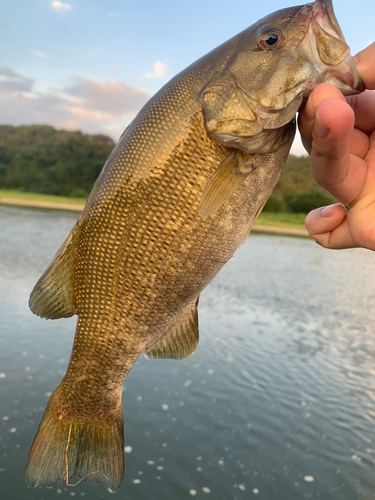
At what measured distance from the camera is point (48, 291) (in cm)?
205

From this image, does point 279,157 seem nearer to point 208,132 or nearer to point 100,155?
Result: point 208,132

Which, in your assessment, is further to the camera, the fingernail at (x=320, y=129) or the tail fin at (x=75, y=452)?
the tail fin at (x=75, y=452)

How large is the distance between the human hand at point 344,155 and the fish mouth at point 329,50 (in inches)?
4.0

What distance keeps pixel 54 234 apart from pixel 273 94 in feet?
59.1

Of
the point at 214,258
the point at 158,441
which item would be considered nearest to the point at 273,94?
the point at 214,258

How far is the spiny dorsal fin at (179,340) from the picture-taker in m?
2.15

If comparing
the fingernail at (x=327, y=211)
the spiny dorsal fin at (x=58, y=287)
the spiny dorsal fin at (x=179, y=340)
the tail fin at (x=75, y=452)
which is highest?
the fingernail at (x=327, y=211)

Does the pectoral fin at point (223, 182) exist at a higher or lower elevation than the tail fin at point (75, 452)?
higher

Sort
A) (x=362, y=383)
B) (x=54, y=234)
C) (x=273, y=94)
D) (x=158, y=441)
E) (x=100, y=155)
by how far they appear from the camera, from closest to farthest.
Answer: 1. (x=273, y=94)
2. (x=158, y=441)
3. (x=362, y=383)
4. (x=54, y=234)
5. (x=100, y=155)

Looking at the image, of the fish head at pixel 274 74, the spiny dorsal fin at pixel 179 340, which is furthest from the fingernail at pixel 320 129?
the spiny dorsal fin at pixel 179 340

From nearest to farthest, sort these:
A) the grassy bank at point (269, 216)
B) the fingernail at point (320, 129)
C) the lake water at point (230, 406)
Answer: the fingernail at point (320, 129) < the lake water at point (230, 406) < the grassy bank at point (269, 216)

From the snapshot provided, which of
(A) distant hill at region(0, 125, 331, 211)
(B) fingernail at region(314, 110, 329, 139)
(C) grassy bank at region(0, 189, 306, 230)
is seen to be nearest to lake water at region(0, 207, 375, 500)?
(B) fingernail at region(314, 110, 329, 139)

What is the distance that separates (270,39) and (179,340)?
1.69 m

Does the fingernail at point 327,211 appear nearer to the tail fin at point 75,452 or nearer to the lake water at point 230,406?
the tail fin at point 75,452
